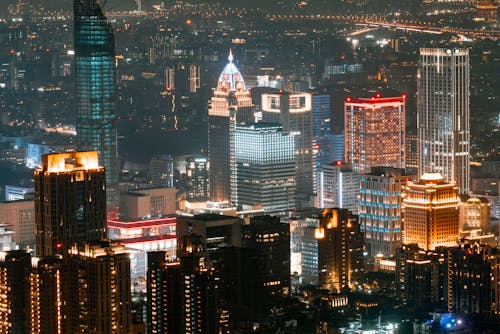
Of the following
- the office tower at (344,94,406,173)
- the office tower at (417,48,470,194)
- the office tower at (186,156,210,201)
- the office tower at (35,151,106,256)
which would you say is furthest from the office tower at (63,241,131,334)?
the office tower at (344,94,406,173)

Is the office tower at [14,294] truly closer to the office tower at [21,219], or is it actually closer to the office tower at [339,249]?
the office tower at [21,219]

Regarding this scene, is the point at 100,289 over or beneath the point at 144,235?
over

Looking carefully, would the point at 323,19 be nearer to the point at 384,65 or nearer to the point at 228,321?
the point at 384,65

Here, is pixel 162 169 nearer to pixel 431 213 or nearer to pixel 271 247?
pixel 271 247

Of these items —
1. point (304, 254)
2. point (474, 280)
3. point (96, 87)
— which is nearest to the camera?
point (474, 280)

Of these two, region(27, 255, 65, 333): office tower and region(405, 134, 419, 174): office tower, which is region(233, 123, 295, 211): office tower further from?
region(27, 255, 65, 333): office tower

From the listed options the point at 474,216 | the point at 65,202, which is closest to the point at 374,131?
the point at 474,216

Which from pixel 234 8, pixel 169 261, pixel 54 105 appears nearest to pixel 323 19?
pixel 234 8
